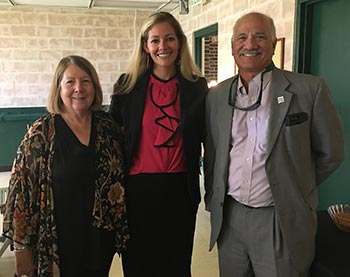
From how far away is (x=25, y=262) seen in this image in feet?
5.14

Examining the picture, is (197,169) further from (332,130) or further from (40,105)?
(40,105)

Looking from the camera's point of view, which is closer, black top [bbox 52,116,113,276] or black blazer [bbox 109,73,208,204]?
black top [bbox 52,116,113,276]

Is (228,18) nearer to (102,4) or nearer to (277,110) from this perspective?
(102,4)

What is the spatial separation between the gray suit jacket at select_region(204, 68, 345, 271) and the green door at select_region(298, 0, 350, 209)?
1.19m

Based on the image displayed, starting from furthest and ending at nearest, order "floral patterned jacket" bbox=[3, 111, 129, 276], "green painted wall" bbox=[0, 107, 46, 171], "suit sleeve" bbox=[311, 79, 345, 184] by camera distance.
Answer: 1. "green painted wall" bbox=[0, 107, 46, 171]
2. "floral patterned jacket" bbox=[3, 111, 129, 276]
3. "suit sleeve" bbox=[311, 79, 345, 184]

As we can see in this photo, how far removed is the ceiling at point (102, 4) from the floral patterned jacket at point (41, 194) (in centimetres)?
448

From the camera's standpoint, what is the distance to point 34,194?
1536 mm

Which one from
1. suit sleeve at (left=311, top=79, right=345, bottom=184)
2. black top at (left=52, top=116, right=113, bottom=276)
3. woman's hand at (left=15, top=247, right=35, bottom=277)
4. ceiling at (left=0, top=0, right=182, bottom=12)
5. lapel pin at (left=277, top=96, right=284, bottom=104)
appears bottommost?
woman's hand at (left=15, top=247, right=35, bottom=277)

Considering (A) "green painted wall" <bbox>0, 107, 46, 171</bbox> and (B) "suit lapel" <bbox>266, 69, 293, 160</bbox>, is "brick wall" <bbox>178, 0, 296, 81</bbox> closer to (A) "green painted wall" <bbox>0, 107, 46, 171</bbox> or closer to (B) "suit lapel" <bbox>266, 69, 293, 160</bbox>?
(B) "suit lapel" <bbox>266, 69, 293, 160</bbox>

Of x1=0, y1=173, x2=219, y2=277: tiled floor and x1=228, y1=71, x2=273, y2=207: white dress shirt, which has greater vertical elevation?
x1=228, y1=71, x2=273, y2=207: white dress shirt

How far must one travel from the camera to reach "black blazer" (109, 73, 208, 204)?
1.75 metres

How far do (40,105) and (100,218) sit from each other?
17.2 ft

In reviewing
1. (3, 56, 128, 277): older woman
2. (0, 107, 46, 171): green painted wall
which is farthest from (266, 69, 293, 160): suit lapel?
(0, 107, 46, 171): green painted wall

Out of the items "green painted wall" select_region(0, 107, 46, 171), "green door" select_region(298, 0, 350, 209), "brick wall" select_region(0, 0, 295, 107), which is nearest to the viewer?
"green door" select_region(298, 0, 350, 209)
